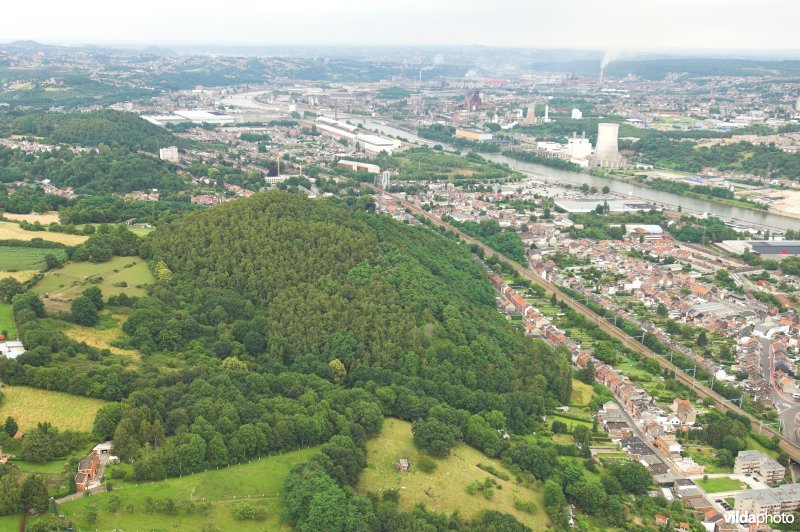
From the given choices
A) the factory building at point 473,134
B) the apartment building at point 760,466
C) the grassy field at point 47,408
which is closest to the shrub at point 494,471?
the apartment building at point 760,466

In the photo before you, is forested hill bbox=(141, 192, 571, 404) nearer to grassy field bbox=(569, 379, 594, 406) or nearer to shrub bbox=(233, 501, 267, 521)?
grassy field bbox=(569, 379, 594, 406)

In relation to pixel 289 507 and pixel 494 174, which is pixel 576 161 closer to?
pixel 494 174

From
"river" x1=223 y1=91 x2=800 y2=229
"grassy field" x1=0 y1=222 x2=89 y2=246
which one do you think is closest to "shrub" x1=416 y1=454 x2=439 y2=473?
"grassy field" x1=0 y1=222 x2=89 y2=246

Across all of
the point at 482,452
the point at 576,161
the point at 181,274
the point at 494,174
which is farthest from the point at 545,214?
the point at 482,452

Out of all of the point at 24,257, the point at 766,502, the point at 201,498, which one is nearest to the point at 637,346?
the point at 766,502

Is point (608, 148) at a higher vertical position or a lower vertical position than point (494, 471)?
higher

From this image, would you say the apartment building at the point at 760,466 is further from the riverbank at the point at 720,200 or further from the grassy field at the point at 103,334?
the riverbank at the point at 720,200

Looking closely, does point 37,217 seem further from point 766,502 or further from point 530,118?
point 530,118
